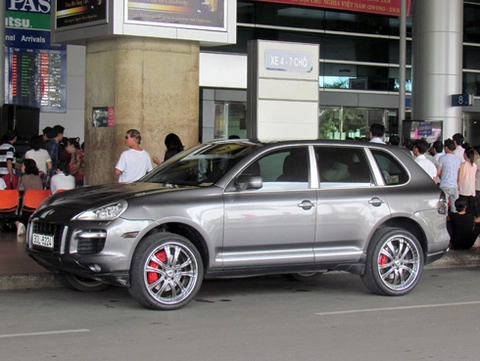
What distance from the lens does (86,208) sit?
8.71 m

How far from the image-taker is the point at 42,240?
356 inches

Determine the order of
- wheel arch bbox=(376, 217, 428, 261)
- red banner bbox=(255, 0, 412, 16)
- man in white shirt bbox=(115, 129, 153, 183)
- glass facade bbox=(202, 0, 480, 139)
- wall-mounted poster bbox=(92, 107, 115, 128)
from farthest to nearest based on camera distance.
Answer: glass facade bbox=(202, 0, 480, 139) → red banner bbox=(255, 0, 412, 16) → wall-mounted poster bbox=(92, 107, 115, 128) → man in white shirt bbox=(115, 129, 153, 183) → wheel arch bbox=(376, 217, 428, 261)

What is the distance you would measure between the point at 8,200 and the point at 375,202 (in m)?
7.09

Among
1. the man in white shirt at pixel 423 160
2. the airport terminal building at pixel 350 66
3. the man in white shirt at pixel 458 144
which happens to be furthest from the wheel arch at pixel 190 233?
the airport terminal building at pixel 350 66

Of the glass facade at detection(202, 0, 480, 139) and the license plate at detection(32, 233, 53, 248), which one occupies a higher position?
the glass facade at detection(202, 0, 480, 139)

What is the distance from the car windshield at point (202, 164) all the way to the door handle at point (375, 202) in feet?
4.62

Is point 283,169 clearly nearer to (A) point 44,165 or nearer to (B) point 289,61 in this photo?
(B) point 289,61

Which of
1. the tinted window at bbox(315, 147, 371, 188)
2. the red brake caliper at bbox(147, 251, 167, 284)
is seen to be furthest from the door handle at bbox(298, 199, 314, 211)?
the red brake caliper at bbox(147, 251, 167, 284)

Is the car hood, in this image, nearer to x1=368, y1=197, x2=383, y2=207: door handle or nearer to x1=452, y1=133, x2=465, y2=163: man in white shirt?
x1=368, y1=197, x2=383, y2=207: door handle

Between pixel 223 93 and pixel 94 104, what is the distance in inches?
478

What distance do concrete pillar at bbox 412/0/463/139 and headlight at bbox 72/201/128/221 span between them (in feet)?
47.8

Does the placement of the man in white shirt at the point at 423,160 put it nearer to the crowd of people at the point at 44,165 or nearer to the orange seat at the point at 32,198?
the crowd of people at the point at 44,165

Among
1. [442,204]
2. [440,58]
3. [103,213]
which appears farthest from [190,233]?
[440,58]

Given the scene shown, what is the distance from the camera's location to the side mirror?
9.03 metres
